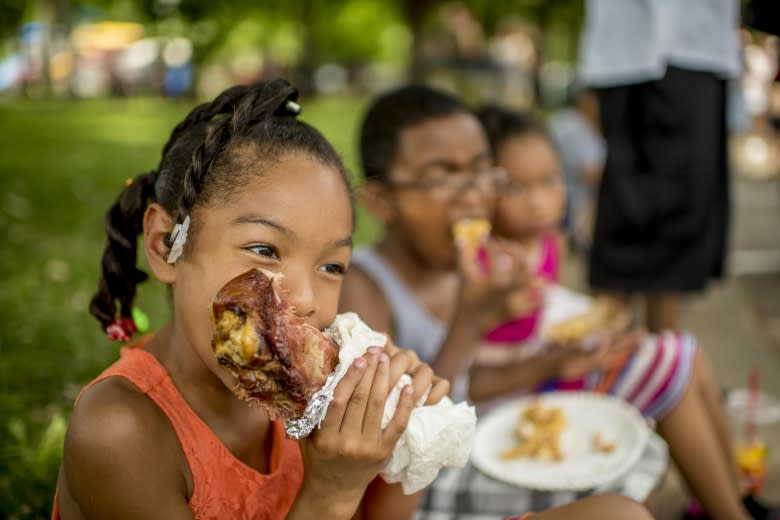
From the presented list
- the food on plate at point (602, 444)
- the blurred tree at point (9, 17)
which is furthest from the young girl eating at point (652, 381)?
the blurred tree at point (9, 17)

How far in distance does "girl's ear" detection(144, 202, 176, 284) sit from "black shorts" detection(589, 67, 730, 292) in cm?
291

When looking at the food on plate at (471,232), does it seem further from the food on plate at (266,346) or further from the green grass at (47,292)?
the food on plate at (266,346)

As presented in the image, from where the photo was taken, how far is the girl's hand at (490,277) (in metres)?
2.62

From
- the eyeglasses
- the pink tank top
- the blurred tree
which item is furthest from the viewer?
the blurred tree

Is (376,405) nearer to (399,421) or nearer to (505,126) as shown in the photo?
(399,421)

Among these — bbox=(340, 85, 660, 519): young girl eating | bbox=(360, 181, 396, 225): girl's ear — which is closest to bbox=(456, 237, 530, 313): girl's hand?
bbox=(340, 85, 660, 519): young girl eating

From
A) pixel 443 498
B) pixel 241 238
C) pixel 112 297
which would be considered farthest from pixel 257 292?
pixel 443 498

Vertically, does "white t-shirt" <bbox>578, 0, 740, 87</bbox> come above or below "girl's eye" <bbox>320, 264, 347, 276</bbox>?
above

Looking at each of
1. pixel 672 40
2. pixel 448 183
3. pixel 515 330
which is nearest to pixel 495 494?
pixel 515 330

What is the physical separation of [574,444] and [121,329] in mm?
1434

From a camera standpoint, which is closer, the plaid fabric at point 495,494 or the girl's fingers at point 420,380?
the girl's fingers at point 420,380

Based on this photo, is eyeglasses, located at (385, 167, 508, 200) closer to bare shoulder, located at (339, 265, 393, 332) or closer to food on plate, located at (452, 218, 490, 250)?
food on plate, located at (452, 218, 490, 250)

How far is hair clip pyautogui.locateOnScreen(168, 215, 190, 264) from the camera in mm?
1642

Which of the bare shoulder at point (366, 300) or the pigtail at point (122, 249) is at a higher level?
the pigtail at point (122, 249)
